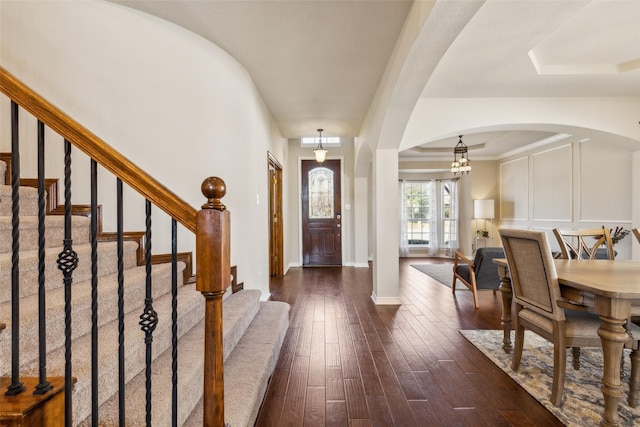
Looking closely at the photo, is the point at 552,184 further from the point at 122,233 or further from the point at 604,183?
the point at 122,233

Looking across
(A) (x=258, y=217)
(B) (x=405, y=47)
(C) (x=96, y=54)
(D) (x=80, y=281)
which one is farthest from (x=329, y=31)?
(D) (x=80, y=281)

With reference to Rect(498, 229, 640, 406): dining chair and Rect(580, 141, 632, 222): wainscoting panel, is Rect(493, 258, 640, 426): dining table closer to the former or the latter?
Rect(498, 229, 640, 406): dining chair

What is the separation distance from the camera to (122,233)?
37.5 inches

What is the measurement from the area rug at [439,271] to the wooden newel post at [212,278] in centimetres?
452

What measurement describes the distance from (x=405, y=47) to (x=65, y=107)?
8.83ft

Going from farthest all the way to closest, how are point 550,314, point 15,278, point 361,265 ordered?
point 361,265, point 550,314, point 15,278

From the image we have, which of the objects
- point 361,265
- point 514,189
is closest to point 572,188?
point 514,189

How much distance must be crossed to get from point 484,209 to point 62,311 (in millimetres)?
7901

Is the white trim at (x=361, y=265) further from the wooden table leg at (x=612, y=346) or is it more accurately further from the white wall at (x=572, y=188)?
the wooden table leg at (x=612, y=346)

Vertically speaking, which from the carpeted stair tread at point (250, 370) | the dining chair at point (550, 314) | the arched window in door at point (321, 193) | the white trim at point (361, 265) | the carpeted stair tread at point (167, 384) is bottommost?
the white trim at point (361, 265)

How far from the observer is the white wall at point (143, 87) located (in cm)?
239

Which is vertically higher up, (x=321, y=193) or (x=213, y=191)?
(x=321, y=193)

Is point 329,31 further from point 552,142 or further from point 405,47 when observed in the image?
point 552,142

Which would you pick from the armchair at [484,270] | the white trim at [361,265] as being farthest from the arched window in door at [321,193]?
the armchair at [484,270]
